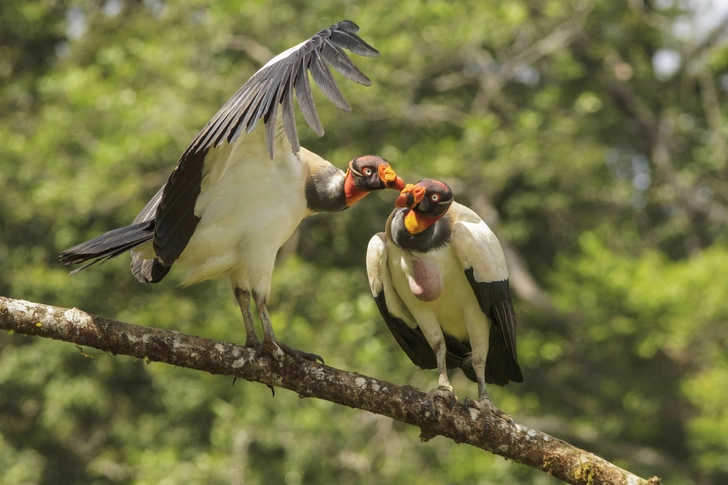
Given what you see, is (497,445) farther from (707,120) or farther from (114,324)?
(707,120)

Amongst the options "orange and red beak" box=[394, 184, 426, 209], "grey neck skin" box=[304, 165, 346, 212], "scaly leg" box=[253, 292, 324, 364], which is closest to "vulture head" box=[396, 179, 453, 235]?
"orange and red beak" box=[394, 184, 426, 209]

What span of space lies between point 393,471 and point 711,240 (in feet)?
25.4

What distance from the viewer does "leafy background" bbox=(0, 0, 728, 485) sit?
12234 millimetres

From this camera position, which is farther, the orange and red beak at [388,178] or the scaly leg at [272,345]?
the orange and red beak at [388,178]

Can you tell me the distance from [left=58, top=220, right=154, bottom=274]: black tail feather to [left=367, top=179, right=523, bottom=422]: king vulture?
1.23m

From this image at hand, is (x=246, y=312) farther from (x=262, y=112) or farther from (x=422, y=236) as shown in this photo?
(x=262, y=112)

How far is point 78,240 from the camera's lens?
1274 cm

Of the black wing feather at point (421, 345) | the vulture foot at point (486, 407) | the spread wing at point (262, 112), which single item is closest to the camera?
the spread wing at point (262, 112)

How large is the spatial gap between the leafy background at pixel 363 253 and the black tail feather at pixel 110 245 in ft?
21.7

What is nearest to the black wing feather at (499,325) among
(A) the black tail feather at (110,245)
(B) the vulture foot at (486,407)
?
(B) the vulture foot at (486,407)

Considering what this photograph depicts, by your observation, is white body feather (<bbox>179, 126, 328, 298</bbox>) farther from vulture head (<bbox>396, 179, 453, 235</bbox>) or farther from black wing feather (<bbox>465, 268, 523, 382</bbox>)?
black wing feather (<bbox>465, 268, 523, 382</bbox>)

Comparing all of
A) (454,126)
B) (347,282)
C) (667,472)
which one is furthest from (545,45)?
(667,472)

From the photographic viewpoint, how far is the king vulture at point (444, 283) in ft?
16.5

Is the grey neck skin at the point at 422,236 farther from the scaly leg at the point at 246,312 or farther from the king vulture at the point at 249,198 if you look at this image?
the scaly leg at the point at 246,312
